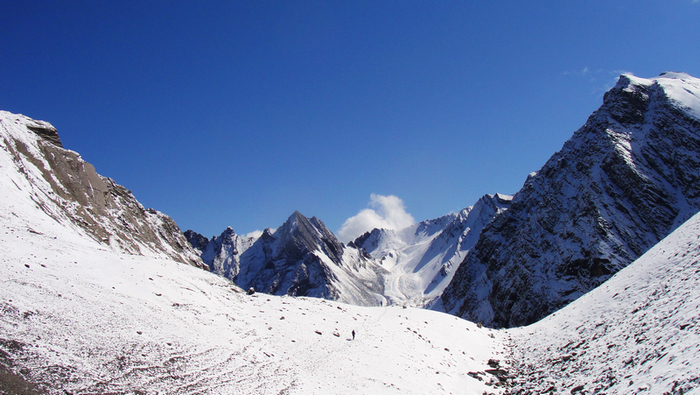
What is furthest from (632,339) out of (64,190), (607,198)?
(607,198)

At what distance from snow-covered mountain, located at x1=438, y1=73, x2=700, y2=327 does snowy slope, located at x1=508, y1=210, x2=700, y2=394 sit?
225ft

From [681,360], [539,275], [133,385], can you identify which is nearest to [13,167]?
[133,385]

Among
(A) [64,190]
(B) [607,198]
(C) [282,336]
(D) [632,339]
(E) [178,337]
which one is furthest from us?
(B) [607,198]

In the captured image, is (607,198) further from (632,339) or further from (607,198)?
(632,339)

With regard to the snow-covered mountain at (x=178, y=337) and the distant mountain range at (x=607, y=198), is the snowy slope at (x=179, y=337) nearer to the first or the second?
the snow-covered mountain at (x=178, y=337)

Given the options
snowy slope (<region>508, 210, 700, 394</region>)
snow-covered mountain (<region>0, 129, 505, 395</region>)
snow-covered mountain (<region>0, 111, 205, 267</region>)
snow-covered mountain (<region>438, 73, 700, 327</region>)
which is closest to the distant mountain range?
snow-covered mountain (<region>438, 73, 700, 327</region>)

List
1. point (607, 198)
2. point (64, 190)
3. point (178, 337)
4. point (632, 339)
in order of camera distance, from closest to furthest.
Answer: point (632, 339) → point (178, 337) → point (64, 190) → point (607, 198)

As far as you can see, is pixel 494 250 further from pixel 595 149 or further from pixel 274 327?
pixel 274 327

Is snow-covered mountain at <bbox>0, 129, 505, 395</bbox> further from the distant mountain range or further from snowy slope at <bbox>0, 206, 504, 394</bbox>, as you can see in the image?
the distant mountain range

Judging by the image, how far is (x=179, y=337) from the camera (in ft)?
55.0

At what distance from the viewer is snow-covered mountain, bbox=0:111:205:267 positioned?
142 ft

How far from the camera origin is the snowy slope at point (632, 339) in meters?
11.3

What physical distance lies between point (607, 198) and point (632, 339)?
9450cm

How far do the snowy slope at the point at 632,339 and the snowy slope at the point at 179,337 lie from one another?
143 inches
